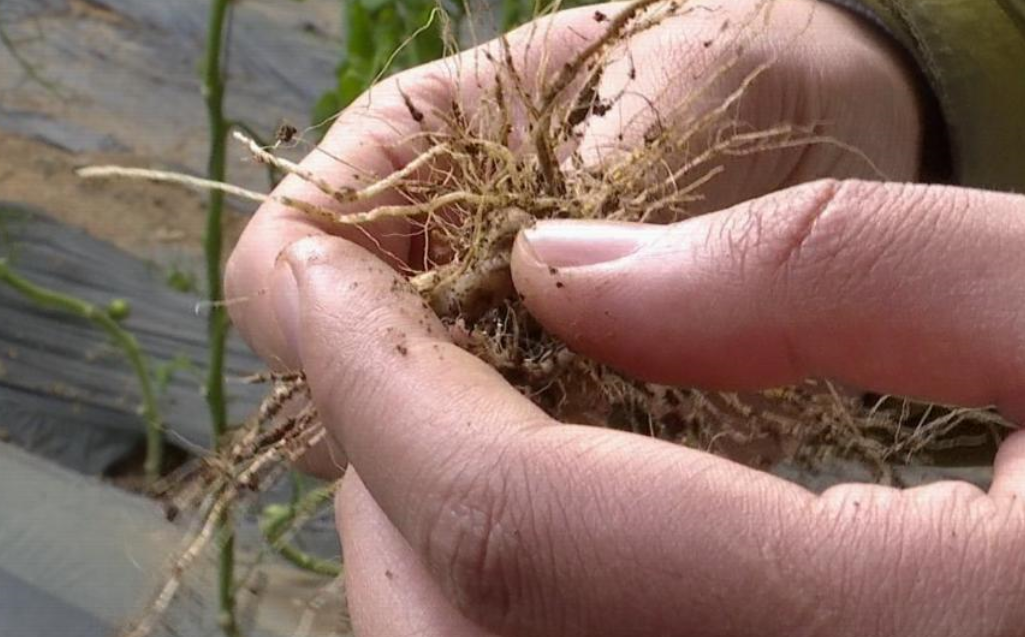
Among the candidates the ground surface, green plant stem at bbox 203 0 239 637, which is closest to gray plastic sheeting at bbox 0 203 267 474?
the ground surface

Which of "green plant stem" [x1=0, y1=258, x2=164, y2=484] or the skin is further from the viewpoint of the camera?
"green plant stem" [x1=0, y1=258, x2=164, y2=484]

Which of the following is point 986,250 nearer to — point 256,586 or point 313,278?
point 313,278

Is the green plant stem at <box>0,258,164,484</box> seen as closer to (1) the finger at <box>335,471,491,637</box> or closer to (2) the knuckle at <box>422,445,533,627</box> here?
(1) the finger at <box>335,471,491,637</box>

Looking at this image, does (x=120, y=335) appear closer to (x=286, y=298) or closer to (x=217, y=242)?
(x=217, y=242)

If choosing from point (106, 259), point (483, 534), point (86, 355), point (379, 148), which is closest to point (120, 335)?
point (86, 355)

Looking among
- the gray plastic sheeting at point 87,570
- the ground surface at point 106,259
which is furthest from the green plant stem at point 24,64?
the gray plastic sheeting at point 87,570

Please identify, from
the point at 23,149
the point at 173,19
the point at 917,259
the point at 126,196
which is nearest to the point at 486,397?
the point at 917,259
